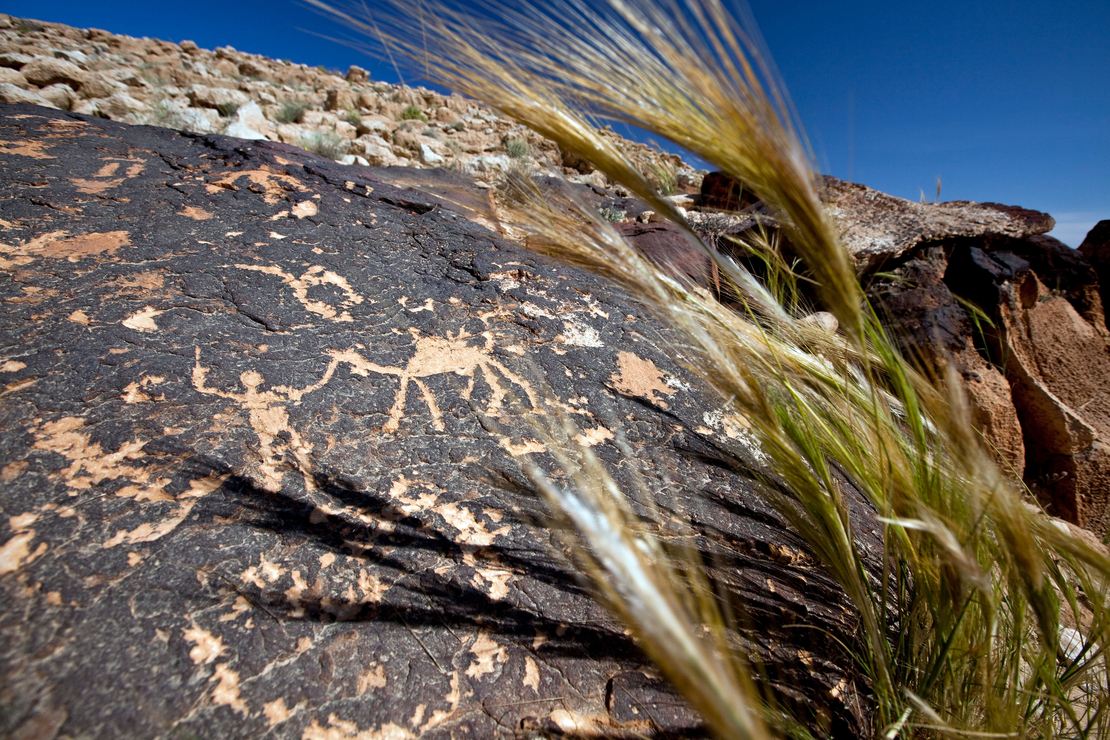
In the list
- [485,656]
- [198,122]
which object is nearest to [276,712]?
[485,656]

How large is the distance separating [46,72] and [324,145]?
8.74 ft

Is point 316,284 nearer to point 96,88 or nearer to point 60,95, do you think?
point 60,95

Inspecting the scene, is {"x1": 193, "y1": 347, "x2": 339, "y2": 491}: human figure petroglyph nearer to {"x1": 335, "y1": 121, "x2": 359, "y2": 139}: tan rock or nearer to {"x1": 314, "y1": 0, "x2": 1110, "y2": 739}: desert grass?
{"x1": 314, "y1": 0, "x2": 1110, "y2": 739}: desert grass

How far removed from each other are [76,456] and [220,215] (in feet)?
2.71

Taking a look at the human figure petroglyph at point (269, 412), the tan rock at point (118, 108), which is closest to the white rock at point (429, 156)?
the tan rock at point (118, 108)

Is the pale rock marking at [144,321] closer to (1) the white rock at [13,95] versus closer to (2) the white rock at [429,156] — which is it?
(1) the white rock at [13,95]

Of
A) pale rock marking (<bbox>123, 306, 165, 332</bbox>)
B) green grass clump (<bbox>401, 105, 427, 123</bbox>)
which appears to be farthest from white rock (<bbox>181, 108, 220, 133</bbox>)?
pale rock marking (<bbox>123, 306, 165, 332</bbox>)

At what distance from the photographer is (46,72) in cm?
414

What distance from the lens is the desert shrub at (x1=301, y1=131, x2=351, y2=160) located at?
3.62 meters

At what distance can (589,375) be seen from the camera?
124 centimetres

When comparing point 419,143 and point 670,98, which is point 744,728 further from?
point 419,143

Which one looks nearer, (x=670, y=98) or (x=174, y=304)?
(x=670, y=98)

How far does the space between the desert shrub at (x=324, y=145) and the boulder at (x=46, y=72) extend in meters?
2.12

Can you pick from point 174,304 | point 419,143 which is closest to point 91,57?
point 419,143
